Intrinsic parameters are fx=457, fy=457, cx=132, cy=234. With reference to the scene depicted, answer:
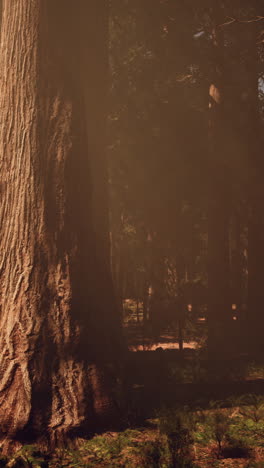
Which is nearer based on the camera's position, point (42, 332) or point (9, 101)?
point (42, 332)

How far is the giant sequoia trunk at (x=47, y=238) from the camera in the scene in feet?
15.4

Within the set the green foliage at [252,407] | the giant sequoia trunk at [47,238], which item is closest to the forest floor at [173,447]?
the green foliage at [252,407]

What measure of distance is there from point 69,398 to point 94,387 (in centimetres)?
30

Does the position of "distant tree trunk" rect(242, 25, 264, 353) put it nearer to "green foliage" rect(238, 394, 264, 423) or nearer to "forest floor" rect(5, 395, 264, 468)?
"green foliage" rect(238, 394, 264, 423)

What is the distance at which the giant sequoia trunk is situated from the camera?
4691 mm

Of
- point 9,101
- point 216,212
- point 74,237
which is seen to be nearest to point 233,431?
point 74,237

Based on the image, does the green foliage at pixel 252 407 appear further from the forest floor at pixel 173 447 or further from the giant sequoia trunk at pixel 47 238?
the giant sequoia trunk at pixel 47 238

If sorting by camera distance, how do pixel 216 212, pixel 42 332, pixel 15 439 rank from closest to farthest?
pixel 15 439 → pixel 42 332 → pixel 216 212

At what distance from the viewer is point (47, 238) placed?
4914 mm

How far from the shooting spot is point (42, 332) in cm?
477

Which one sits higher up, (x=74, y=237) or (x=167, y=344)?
(x=74, y=237)

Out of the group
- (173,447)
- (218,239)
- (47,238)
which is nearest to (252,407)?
(173,447)

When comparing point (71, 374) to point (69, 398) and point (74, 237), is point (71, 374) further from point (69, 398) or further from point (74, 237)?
point (74, 237)

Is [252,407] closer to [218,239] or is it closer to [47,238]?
[47,238]
